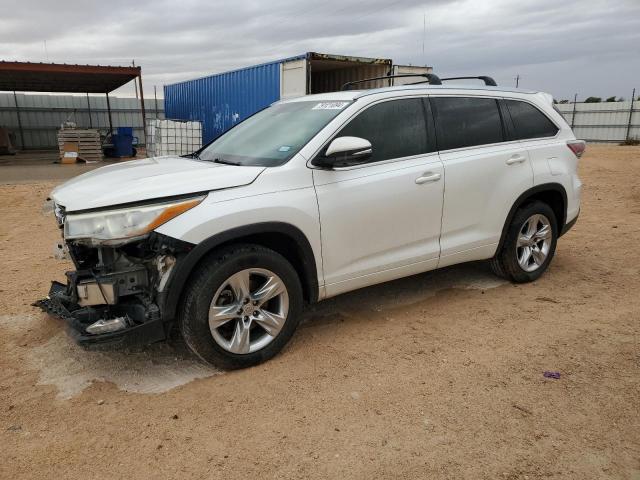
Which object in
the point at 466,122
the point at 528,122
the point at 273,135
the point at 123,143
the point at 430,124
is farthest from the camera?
the point at 123,143

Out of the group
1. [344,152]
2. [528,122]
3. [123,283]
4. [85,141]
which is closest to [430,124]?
[344,152]

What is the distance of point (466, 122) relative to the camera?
14.2ft

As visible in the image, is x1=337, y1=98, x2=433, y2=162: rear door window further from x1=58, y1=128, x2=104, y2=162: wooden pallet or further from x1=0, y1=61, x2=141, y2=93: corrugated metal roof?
x1=58, y1=128, x2=104, y2=162: wooden pallet

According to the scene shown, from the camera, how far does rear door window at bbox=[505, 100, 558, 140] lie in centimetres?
465

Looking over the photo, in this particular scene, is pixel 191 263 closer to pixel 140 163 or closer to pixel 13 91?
pixel 140 163

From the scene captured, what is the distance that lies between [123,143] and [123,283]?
72.0 ft

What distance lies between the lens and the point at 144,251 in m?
3.03

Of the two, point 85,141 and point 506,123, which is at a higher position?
point 506,123

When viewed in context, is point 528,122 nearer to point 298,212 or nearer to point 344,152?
point 344,152

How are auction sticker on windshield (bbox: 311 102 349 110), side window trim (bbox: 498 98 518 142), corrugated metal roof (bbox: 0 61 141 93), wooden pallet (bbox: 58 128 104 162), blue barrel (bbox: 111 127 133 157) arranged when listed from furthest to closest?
blue barrel (bbox: 111 127 133 157) → wooden pallet (bbox: 58 128 104 162) → corrugated metal roof (bbox: 0 61 141 93) → side window trim (bbox: 498 98 518 142) → auction sticker on windshield (bbox: 311 102 349 110)

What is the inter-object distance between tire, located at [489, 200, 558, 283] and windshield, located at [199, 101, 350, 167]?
2076 millimetres

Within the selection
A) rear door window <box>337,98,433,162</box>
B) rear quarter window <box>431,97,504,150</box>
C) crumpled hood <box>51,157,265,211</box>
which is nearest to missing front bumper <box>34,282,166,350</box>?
crumpled hood <box>51,157,265,211</box>

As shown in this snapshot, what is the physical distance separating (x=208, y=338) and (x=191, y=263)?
50 cm

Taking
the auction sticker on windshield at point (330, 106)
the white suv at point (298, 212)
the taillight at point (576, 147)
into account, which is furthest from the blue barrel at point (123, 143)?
the taillight at point (576, 147)
